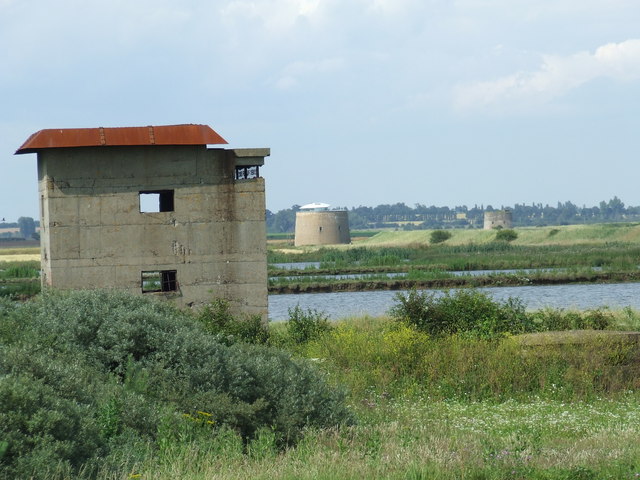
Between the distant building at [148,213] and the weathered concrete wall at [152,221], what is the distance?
1.0 inches

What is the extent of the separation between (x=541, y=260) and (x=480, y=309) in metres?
49.1

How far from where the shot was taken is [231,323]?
21.6m

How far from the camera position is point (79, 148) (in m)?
22.7

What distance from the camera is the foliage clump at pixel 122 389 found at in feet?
25.4

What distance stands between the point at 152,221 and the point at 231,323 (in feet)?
11.1

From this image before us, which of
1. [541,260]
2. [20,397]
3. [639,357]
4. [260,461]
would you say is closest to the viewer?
[20,397]

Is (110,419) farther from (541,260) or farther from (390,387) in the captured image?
(541,260)

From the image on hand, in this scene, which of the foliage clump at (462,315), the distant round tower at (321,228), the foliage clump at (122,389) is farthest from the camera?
the distant round tower at (321,228)

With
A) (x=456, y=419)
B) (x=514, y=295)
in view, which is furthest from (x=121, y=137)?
(x=514, y=295)

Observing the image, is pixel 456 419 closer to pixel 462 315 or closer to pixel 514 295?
pixel 462 315

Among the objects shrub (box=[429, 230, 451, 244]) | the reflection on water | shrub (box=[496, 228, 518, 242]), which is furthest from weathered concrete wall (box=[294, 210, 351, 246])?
the reflection on water

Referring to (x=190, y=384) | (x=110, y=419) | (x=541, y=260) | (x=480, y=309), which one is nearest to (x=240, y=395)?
(x=190, y=384)

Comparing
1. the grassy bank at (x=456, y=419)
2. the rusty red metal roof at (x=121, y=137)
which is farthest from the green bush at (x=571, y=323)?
the rusty red metal roof at (x=121, y=137)

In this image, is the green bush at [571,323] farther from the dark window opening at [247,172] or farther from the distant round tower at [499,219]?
the distant round tower at [499,219]
